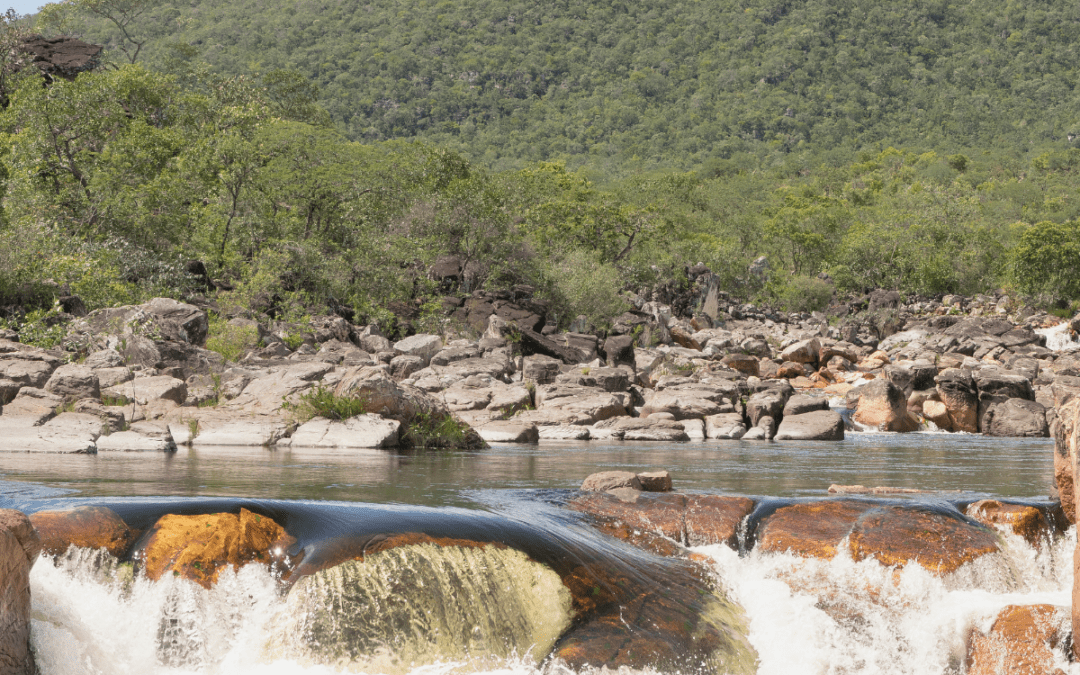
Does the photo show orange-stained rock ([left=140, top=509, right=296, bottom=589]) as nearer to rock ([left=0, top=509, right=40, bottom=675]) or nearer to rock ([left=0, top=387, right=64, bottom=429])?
rock ([left=0, top=509, right=40, bottom=675])

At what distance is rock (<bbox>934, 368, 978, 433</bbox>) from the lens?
91.9ft

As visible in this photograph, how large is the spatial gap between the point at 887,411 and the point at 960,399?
2.30 m

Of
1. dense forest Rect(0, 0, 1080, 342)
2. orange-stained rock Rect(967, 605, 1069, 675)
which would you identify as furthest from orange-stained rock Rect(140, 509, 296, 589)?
dense forest Rect(0, 0, 1080, 342)

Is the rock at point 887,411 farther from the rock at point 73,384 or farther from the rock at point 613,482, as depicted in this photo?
the rock at point 73,384

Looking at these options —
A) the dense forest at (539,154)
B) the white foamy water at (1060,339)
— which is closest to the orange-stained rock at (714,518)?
the dense forest at (539,154)

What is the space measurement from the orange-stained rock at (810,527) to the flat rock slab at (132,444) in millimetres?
11985

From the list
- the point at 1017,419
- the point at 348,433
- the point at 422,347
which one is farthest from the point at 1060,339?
the point at 348,433

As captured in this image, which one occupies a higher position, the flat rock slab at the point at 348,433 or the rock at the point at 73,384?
the rock at the point at 73,384

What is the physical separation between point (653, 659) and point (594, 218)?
48196mm

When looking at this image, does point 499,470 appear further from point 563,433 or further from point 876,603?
point 563,433

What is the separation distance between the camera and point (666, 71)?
14050 centimetres

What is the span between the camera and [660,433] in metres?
24.5

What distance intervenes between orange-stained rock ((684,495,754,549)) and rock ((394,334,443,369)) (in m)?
21.0

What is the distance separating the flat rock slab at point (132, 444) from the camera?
16172 millimetres
